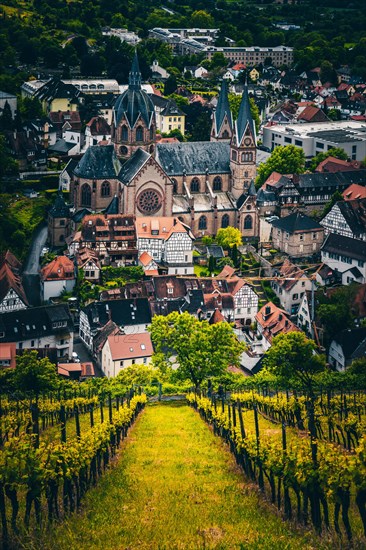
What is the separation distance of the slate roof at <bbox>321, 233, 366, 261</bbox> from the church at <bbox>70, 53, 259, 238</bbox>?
431 inches

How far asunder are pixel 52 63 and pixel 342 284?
86593mm

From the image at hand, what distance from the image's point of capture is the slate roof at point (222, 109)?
112438mm

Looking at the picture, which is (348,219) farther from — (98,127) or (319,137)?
(98,127)

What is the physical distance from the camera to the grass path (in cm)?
3878

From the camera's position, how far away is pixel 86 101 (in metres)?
144

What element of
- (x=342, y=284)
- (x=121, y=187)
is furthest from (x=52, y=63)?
(x=342, y=284)

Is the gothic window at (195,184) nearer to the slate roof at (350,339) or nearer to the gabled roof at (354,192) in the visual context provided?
the gabled roof at (354,192)

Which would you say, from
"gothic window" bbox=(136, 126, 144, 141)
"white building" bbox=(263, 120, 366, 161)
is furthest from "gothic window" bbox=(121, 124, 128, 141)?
"white building" bbox=(263, 120, 366, 161)

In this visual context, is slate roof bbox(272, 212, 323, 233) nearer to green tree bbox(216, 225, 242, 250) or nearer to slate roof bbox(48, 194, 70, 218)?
green tree bbox(216, 225, 242, 250)

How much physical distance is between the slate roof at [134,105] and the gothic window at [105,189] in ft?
20.8

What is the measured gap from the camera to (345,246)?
96750 millimetres

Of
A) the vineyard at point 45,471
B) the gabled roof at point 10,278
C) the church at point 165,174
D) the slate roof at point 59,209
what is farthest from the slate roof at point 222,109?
the vineyard at point 45,471

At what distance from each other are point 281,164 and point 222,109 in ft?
33.4

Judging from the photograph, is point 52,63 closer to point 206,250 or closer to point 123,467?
point 206,250
